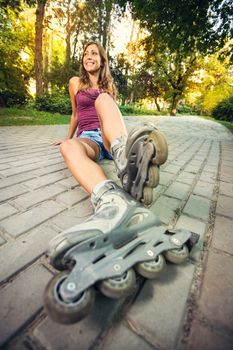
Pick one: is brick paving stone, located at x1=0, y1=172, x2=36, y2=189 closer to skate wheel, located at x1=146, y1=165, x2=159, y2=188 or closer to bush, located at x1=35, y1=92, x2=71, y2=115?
skate wheel, located at x1=146, y1=165, x2=159, y2=188

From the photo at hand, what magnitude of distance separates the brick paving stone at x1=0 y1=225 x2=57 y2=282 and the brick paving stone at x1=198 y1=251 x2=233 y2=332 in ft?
2.52

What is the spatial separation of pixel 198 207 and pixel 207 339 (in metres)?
1.03

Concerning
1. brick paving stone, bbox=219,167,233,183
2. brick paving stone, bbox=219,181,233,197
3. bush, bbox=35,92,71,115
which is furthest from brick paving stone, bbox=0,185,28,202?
bush, bbox=35,92,71,115

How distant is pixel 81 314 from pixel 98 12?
22537 millimetres

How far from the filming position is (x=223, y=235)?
4.16ft

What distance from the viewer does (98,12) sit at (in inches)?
704

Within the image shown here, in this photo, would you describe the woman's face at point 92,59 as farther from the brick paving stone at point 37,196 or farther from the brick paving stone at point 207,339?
the brick paving stone at point 207,339

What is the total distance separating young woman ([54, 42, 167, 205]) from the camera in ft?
3.54

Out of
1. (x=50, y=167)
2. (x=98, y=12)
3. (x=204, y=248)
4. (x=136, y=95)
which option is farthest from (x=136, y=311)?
(x=136, y=95)

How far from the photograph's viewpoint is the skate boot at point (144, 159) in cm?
→ 106

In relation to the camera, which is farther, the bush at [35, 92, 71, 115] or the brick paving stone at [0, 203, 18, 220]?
the bush at [35, 92, 71, 115]

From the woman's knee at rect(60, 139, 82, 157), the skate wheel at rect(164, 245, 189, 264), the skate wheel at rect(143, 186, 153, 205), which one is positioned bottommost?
the skate wheel at rect(164, 245, 189, 264)

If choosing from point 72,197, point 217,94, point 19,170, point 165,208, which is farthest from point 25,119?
point 217,94

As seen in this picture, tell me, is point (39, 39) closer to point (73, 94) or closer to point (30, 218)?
point (73, 94)
